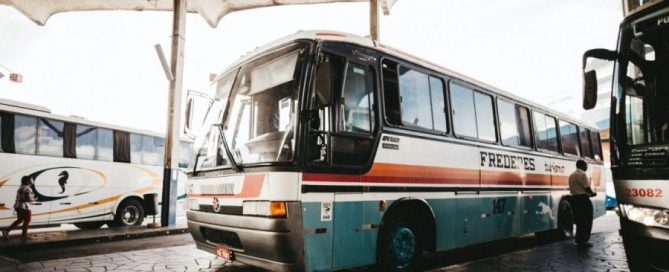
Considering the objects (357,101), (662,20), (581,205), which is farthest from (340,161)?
(581,205)

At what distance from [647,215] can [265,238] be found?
12.3 ft

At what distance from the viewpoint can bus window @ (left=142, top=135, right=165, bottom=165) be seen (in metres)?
13.6

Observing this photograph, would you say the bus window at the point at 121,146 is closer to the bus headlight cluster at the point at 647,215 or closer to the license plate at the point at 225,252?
the license plate at the point at 225,252

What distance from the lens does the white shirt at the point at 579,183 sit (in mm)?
7914

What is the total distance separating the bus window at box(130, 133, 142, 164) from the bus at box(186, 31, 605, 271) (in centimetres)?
882

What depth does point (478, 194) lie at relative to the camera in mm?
6508

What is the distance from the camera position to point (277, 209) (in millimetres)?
4098

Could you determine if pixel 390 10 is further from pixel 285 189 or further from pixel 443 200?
pixel 285 189

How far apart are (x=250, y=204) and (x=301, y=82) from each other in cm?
145

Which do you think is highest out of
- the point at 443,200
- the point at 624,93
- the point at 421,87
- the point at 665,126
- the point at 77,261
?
the point at 421,87

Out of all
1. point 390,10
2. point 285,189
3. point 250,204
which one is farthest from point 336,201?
point 390,10

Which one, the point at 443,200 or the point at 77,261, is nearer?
the point at 443,200

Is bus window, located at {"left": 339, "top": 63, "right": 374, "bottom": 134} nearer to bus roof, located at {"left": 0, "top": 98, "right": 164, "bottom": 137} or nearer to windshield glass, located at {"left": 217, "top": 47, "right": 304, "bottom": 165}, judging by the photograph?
windshield glass, located at {"left": 217, "top": 47, "right": 304, "bottom": 165}

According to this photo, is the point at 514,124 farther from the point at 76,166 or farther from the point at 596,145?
the point at 76,166
